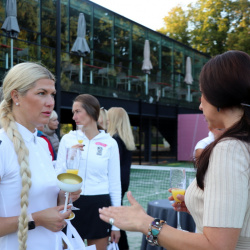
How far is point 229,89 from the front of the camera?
1663 millimetres

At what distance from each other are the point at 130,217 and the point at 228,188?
532mm

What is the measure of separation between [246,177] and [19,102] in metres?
1.45

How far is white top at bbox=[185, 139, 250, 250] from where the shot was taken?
152 cm

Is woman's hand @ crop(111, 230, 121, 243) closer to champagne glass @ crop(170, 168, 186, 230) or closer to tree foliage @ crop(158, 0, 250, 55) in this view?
champagne glass @ crop(170, 168, 186, 230)

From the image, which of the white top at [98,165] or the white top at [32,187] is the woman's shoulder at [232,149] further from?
the white top at [98,165]

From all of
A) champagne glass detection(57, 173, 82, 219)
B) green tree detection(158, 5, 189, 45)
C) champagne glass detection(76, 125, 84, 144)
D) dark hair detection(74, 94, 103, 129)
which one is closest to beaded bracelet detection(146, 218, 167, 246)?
champagne glass detection(57, 173, 82, 219)

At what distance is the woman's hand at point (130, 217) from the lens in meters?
1.75

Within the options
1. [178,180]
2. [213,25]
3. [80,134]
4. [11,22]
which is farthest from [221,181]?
[213,25]

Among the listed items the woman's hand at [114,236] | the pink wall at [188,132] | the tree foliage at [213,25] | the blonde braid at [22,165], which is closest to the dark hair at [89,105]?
the woman's hand at [114,236]

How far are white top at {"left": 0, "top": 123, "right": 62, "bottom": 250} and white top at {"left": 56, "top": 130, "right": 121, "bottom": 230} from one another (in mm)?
1388

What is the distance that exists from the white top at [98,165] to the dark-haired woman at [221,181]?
2007 mm

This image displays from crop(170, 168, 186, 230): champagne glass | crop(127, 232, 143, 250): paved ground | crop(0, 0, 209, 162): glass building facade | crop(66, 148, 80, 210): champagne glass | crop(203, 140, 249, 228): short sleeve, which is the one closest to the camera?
crop(203, 140, 249, 228): short sleeve

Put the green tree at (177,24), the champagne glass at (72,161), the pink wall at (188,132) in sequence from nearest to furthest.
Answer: the champagne glass at (72,161), the pink wall at (188,132), the green tree at (177,24)

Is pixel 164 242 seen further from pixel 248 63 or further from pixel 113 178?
pixel 113 178
